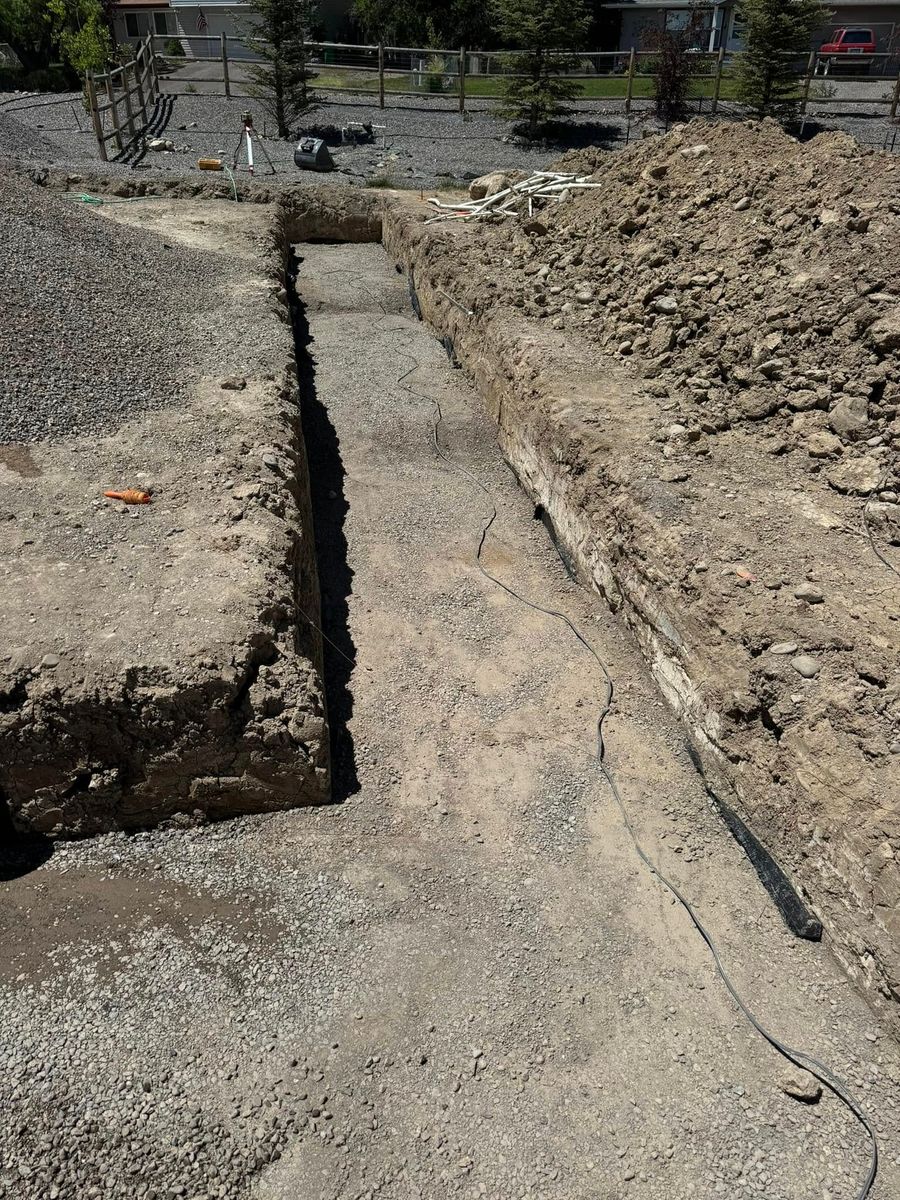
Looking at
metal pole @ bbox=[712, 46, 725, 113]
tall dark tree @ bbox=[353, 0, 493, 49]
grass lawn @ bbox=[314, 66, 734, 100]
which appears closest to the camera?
metal pole @ bbox=[712, 46, 725, 113]

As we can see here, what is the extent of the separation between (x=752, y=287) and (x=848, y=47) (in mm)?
28208

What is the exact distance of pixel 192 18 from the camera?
3772 centimetres

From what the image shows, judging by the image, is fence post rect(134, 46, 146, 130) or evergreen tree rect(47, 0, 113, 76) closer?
fence post rect(134, 46, 146, 130)

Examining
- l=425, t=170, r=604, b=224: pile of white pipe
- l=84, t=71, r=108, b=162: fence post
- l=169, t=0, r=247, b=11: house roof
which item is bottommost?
l=425, t=170, r=604, b=224: pile of white pipe

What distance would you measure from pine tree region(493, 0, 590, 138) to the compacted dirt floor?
20.2 metres

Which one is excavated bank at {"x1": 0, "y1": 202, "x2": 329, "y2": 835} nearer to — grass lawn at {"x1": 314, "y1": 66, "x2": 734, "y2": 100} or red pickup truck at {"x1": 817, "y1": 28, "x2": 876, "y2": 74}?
grass lawn at {"x1": 314, "y1": 66, "x2": 734, "y2": 100}

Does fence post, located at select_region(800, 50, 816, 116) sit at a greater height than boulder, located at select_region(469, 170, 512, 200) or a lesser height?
greater

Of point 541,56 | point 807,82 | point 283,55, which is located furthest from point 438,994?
point 807,82

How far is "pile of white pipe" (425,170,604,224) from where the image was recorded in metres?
12.9

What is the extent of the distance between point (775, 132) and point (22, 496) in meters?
9.56

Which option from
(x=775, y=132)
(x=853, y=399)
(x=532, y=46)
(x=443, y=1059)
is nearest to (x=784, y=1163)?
(x=443, y=1059)

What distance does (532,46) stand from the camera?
2078 cm

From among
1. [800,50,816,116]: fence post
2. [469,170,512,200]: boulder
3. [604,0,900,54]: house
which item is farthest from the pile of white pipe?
[604,0,900,54]: house

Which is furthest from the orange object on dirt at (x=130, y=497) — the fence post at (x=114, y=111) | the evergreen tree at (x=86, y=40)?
the evergreen tree at (x=86, y=40)
